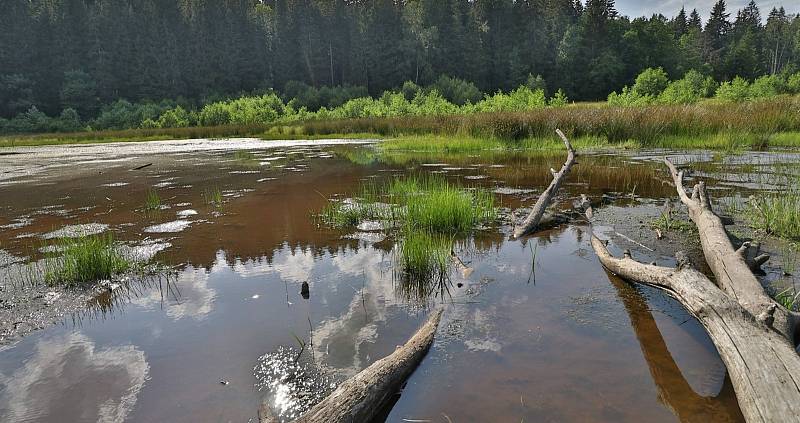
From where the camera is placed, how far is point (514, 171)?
34.2 ft

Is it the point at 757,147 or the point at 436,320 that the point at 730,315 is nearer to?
the point at 436,320

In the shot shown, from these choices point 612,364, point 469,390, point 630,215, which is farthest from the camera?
point 630,215

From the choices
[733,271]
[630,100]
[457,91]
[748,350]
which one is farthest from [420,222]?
[457,91]

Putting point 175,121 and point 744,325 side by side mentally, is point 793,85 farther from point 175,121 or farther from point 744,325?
point 175,121

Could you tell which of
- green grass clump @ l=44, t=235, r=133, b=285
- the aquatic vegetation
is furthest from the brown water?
the aquatic vegetation

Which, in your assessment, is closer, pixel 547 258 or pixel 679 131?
pixel 547 258

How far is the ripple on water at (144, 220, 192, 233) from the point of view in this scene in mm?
5980

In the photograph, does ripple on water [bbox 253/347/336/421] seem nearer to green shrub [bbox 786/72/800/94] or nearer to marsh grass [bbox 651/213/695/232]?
marsh grass [bbox 651/213/695/232]

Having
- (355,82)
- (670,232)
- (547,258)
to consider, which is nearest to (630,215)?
(670,232)

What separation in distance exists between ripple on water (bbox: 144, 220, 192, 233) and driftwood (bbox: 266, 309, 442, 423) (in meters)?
4.39

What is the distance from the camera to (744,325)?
7.94 feet

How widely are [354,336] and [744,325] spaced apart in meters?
2.20

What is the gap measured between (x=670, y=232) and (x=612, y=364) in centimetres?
324

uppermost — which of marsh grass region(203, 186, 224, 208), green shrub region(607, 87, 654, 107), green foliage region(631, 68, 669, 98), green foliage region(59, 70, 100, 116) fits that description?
green foliage region(59, 70, 100, 116)
